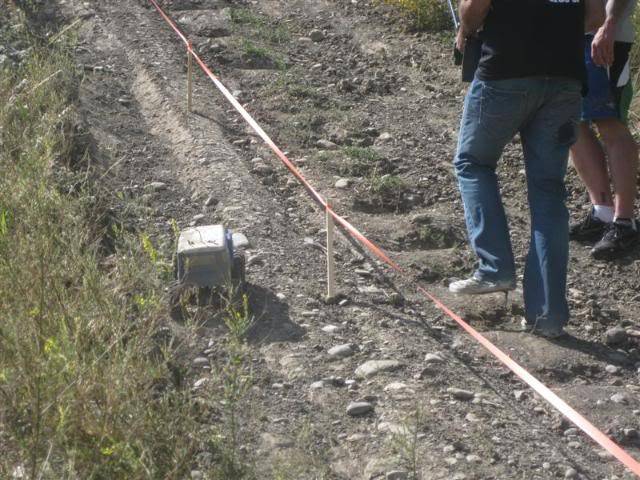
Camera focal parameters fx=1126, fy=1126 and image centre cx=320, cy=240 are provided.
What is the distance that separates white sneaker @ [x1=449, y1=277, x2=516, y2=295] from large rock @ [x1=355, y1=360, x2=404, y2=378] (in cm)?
62

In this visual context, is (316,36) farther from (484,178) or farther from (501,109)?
(501,109)

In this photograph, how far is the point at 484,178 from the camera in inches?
198

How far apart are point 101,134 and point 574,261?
3386 millimetres

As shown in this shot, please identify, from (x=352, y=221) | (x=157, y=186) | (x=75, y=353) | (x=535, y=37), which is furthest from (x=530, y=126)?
(x=157, y=186)

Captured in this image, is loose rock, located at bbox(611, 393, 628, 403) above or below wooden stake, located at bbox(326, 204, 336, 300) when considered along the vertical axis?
below

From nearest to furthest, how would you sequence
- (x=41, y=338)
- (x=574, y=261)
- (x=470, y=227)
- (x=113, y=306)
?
(x=41, y=338) → (x=113, y=306) → (x=470, y=227) → (x=574, y=261)

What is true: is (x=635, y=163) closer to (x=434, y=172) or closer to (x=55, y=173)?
(x=434, y=172)

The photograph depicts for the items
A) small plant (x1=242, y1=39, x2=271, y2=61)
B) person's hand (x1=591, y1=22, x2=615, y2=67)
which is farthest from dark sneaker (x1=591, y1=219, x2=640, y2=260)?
small plant (x1=242, y1=39, x2=271, y2=61)

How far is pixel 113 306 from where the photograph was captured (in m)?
4.36

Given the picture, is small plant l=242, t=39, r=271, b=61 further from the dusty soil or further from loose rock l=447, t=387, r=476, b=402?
loose rock l=447, t=387, r=476, b=402

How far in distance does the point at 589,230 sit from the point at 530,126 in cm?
145

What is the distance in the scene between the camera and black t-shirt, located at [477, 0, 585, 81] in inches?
183

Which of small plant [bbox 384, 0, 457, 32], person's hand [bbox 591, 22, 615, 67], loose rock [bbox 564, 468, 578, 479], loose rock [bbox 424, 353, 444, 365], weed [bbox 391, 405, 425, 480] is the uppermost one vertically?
person's hand [bbox 591, 22, 615, 67]

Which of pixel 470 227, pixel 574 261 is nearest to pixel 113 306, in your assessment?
pixel 470 227
